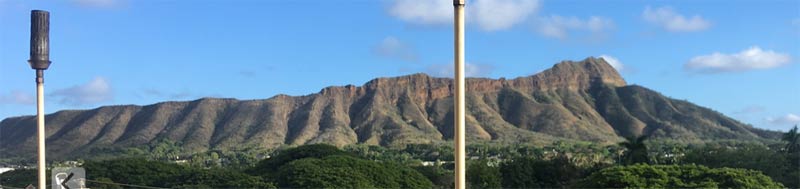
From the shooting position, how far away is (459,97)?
490 cm

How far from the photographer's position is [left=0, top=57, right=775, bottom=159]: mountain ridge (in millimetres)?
91625

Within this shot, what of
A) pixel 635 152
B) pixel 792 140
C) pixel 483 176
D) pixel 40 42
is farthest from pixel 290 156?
pixel 40 42

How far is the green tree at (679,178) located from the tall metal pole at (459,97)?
27972 millimetres

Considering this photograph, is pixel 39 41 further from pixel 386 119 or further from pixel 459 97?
pixel 386 119

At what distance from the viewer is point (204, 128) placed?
9531 centimetres

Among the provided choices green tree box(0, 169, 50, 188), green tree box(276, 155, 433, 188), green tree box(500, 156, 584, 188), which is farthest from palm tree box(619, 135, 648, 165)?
green tree box(0, 169, 50, 188)

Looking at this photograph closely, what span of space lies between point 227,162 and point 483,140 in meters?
30.5

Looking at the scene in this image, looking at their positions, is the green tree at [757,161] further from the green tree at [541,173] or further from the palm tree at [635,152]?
the green tree at [541,173]

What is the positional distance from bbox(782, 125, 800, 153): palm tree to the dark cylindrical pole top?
4775 centimetres

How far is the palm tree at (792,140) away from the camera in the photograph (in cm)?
4734

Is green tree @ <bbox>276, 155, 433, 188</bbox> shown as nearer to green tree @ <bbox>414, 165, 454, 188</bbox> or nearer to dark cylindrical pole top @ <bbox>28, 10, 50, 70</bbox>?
green tree @ <bbox>414, 165, 454, 188</bbox>

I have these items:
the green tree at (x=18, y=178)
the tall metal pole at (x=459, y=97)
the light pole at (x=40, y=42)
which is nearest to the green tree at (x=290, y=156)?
the green tree at (x=18, y=178)

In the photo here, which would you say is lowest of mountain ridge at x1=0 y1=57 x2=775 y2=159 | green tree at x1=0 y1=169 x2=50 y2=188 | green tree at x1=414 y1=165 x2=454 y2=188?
green tree at x1=414 y1=165 x2=454 y2=188

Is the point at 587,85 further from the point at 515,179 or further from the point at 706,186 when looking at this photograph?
the point at 706,186
